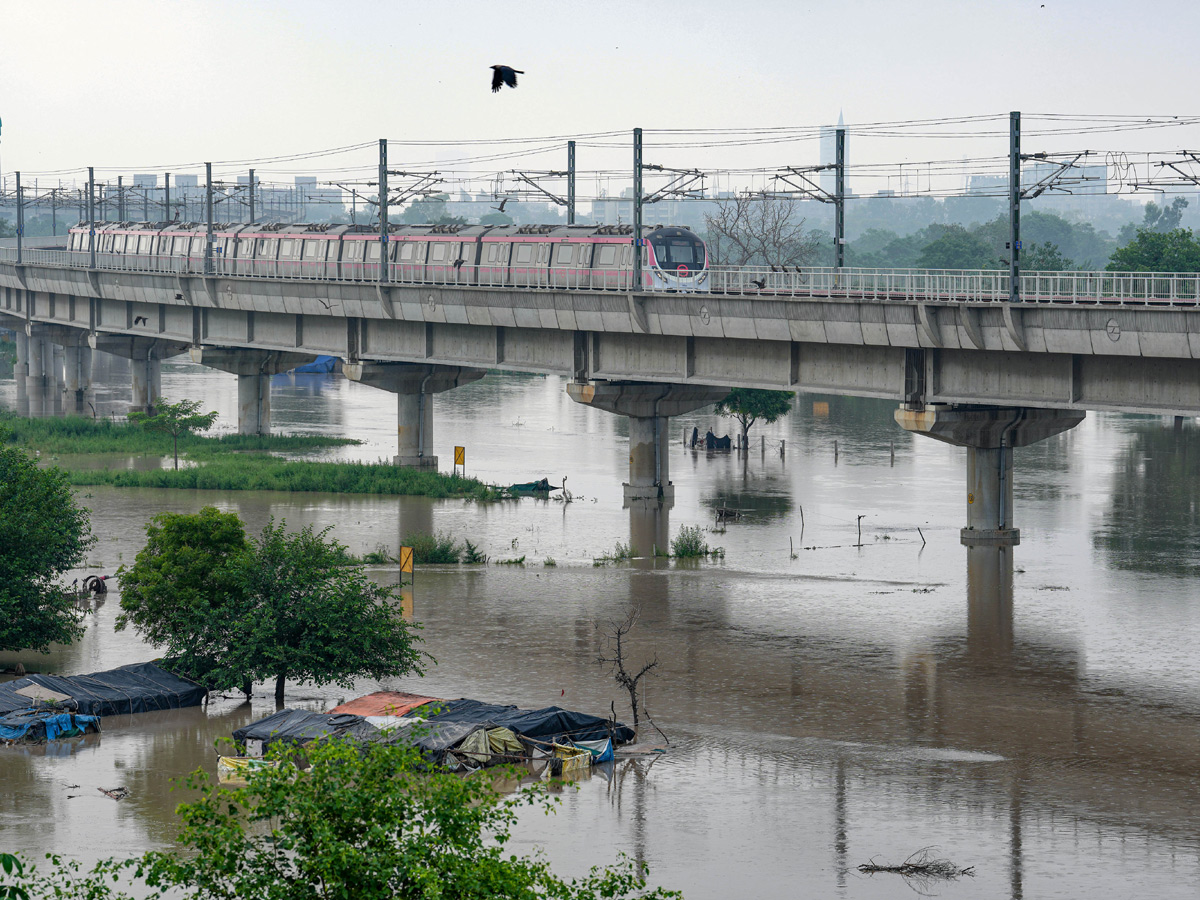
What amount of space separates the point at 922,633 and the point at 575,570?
1381 cm

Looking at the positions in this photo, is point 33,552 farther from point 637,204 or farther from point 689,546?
point 637,204

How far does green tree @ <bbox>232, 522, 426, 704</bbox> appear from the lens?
35781mm

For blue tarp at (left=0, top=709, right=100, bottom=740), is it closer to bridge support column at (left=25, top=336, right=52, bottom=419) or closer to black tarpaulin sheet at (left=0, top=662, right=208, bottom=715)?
black tarpaulin sheet at (left=0, top=662, right=208, bottom=715)

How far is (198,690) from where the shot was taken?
36625 mm

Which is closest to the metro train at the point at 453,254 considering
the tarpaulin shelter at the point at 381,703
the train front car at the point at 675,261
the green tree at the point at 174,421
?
the train front car at the point at 675,261

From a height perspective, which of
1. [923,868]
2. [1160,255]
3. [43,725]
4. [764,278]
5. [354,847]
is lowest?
[923,868]

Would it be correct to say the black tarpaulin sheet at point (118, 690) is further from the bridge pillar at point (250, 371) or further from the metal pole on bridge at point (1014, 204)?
the bridge pillar at point (250, 371)

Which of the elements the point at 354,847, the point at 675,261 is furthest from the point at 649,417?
the point at 354,847

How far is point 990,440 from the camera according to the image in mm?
56219

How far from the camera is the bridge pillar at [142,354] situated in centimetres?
10512

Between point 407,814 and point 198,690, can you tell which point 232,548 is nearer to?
point 198,690

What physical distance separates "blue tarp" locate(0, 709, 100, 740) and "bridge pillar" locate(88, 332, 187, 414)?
7111 centimetres

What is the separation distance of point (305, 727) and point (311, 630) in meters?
4.62

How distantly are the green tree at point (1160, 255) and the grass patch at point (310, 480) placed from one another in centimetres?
5020
